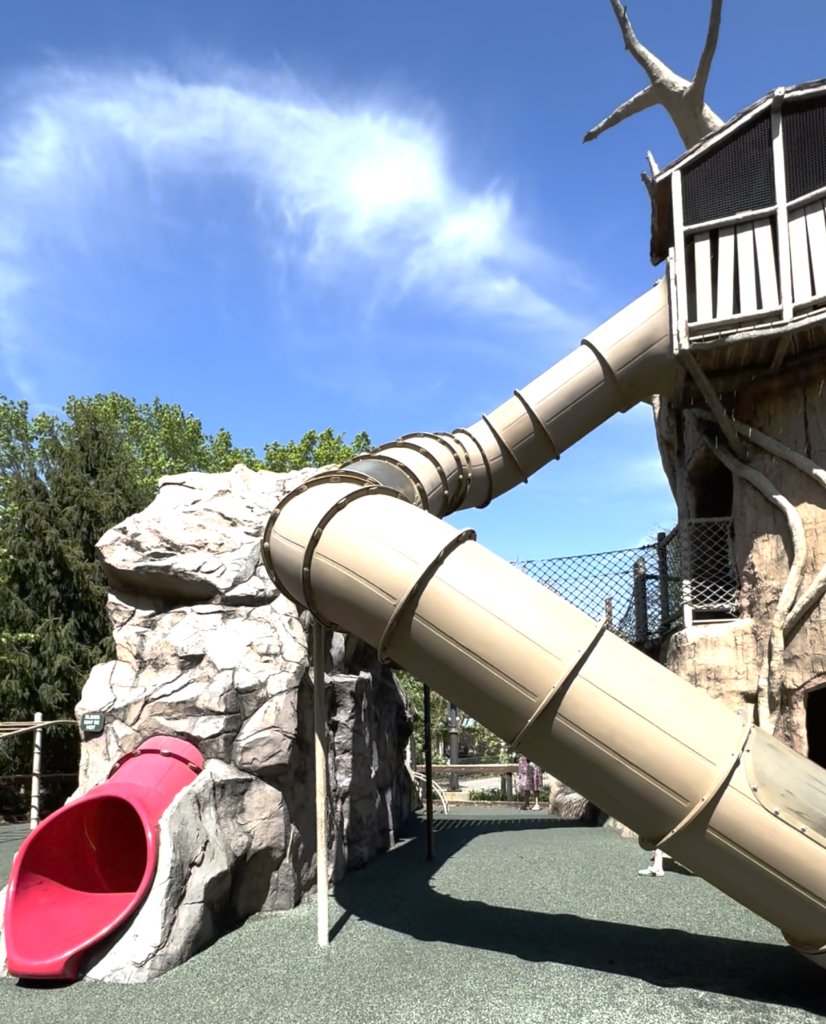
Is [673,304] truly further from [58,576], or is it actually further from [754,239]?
[58,576]

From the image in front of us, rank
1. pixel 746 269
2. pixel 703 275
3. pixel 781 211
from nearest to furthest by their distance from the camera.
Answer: pixel 781 211 → pixel 746 269 → pixel 703 275

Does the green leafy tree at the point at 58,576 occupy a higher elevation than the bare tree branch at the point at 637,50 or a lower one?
lower

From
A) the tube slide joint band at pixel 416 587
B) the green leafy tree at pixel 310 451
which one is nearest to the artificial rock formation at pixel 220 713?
the tube slide joint band at pixel 416 587

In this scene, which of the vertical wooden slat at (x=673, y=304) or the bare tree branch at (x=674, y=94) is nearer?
the vertical wooden slat at (x=673, y=304)

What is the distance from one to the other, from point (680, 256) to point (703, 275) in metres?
0.31

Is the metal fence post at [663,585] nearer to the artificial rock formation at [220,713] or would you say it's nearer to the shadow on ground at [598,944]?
the artificial rock formation at [220,713]

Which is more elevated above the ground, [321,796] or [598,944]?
[321,796]

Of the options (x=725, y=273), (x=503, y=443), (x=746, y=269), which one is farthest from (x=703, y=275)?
(x=503, y=443)

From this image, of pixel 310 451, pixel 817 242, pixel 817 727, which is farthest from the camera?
pixel 310 451

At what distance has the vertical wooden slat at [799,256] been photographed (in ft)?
24.5

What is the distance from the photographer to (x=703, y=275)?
795 centimetres

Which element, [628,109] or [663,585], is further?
[628,109]

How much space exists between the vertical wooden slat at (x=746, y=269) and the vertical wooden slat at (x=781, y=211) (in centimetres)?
25

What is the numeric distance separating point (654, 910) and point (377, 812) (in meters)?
3.75
